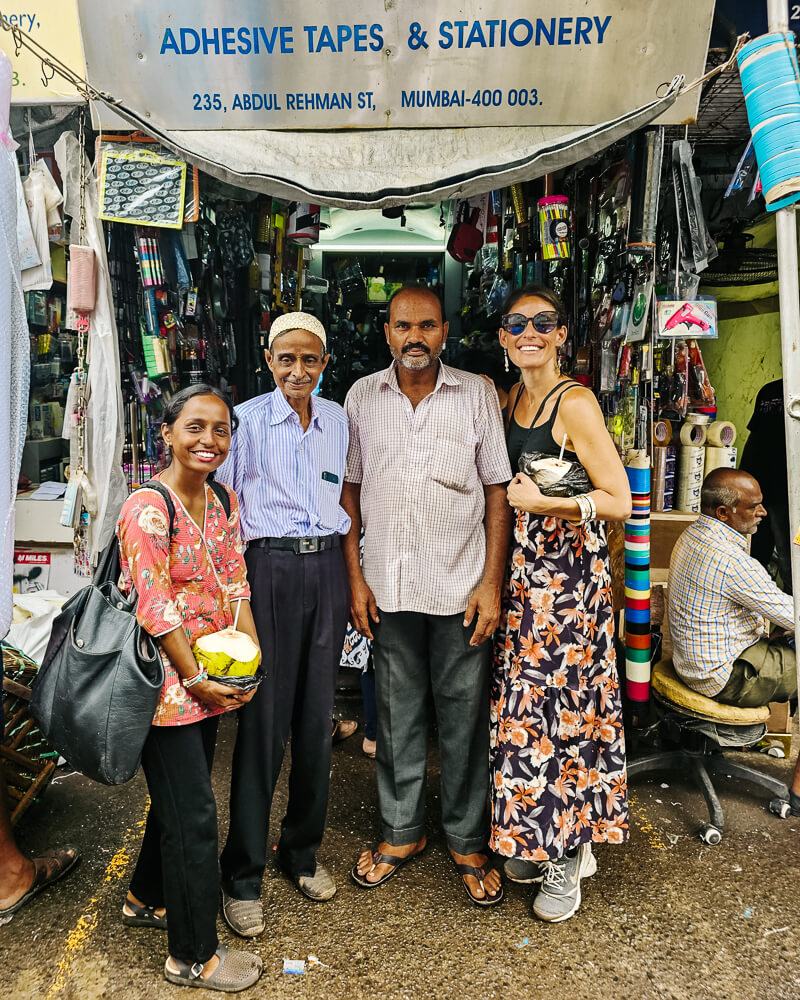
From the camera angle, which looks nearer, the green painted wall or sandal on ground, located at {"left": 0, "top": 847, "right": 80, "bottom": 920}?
sandal on ground, located at {"left": 0, "top": 847, "right": 80, "bottom": 920}

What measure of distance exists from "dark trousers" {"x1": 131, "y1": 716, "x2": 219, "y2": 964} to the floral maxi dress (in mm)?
1031

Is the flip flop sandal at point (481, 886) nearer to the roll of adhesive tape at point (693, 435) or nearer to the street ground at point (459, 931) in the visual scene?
the street ground at point (459, 931)

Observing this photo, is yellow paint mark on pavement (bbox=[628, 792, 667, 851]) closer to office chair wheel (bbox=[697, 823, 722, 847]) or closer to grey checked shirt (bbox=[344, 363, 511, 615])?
office chair wheel (bbox=[697, 823, 722, 847])

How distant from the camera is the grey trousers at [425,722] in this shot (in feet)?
8.52

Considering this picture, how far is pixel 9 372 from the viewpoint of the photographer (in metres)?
2.31

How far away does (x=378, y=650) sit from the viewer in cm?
268

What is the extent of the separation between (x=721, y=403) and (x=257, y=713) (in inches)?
159

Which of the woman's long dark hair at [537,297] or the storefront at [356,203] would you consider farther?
the storefront at [356,203]

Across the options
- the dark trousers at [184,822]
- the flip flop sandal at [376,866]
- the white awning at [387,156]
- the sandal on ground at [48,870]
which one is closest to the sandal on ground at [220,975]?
the dark trousers at [184,822]

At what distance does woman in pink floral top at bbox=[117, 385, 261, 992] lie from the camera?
1993 mm

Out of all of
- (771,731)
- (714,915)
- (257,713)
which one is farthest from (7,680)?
(771,731)

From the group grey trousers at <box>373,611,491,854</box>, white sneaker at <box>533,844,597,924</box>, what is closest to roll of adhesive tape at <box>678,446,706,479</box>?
grey trousers at <box>373,611,491,854</box>

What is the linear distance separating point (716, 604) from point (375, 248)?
5.26 m

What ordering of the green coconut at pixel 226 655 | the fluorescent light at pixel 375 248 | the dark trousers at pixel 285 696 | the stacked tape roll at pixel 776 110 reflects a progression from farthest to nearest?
the fluorescent light at pixel 375 248 → the dark trousers at pixel 285 696 → the stacked tape roll at pixel 776 110 → the green coconut at pixel 226 655
